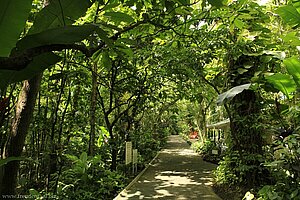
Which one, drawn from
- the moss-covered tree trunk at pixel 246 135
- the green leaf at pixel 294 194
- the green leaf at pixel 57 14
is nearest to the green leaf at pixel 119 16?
the green leaf at pixel 57 14

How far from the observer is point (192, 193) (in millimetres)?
7555

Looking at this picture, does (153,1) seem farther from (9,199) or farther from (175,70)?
(175,70)

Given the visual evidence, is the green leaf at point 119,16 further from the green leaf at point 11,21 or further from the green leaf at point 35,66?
the green leaf at point 11,21

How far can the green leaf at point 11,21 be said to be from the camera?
856 mm

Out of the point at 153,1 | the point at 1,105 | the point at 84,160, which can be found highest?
the point at 153,1

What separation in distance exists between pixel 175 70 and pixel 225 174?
3.03m

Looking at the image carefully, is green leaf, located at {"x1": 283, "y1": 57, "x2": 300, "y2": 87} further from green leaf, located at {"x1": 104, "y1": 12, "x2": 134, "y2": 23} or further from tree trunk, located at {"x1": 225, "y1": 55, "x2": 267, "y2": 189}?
tree trunk, located at {"x1": 225, "y1": 55, "x2": 267, "y2": 189}

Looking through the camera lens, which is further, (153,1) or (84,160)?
(84,160)

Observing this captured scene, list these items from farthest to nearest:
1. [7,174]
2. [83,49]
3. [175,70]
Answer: [175,70] < [7,174] < [83,49]

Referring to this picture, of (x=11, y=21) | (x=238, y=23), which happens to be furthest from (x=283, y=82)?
(x=11, y=21)

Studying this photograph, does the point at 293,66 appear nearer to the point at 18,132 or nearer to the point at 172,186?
the point at 18,132

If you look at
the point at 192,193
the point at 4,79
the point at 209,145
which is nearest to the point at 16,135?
the point at 4,79

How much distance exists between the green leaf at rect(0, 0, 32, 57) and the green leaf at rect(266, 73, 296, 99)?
Answer: 10.1 feet

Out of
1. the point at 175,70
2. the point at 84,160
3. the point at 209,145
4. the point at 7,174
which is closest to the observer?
the point at 7,174
